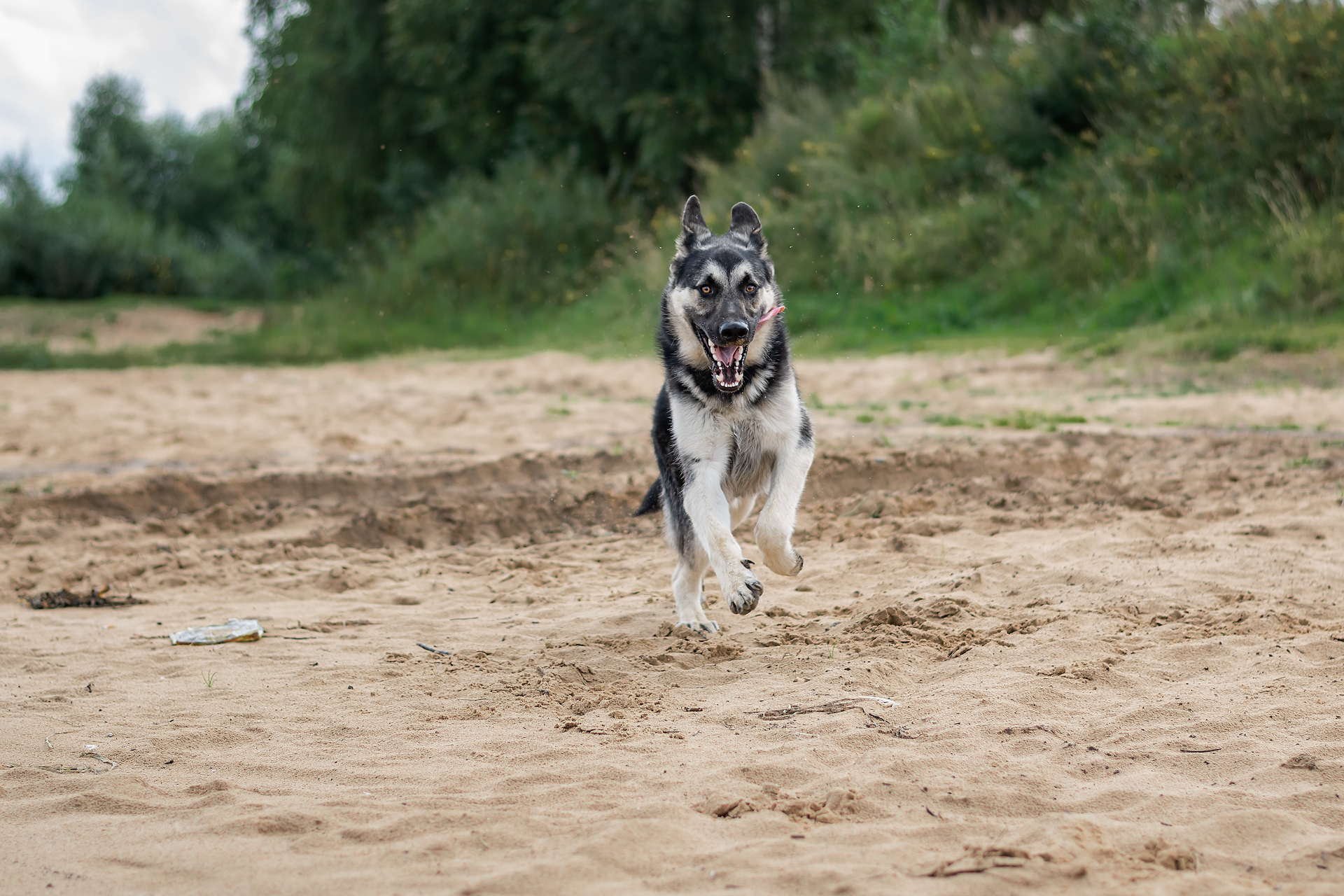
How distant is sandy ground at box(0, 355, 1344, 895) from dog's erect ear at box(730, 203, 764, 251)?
6.03 ft

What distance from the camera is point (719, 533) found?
4848 mm

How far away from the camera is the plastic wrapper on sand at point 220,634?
521 centimetres

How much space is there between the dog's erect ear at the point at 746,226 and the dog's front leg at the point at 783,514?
138cm

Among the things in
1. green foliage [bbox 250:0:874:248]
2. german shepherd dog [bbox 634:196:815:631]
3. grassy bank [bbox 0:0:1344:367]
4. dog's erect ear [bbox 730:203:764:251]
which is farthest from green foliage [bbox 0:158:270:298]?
german shepherd dog [bbox 634:196:815:631]

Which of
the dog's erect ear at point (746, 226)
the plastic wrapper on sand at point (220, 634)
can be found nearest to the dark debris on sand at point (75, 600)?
the plastic wrapper on sand at point (220, 634)

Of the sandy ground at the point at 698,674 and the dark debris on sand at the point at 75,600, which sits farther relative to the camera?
the dark debris on sand at the point at 75,600

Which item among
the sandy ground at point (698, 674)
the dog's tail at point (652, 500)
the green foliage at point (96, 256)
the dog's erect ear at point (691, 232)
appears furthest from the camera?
the green foliage at point (96, 256)

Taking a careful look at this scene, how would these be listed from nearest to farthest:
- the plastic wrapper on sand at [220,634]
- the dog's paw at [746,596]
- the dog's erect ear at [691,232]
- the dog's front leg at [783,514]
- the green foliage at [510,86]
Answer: the dog's paw at [746,596]
the dog's front leg at [783,514]
the plastic wrapper on sand at [220,634]
the dog's erect ear at [691,232]
the green foliage at [510,86]

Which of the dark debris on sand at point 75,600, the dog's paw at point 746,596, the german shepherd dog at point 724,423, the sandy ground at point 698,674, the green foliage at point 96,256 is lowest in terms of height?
the sandy ground at point 698,674

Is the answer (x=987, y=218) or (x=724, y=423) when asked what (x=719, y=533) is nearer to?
(x=724, y=423)

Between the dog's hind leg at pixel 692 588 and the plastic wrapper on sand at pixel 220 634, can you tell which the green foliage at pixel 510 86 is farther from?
the plastic wrapper on sand at pixel 220 634

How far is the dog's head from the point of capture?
5.09m

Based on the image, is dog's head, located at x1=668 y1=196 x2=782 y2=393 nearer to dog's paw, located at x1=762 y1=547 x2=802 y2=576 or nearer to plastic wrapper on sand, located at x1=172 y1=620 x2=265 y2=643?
dog's paw, located at x1=762 y1=547 x2=802 y2=576

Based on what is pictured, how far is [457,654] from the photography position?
4953 mm
